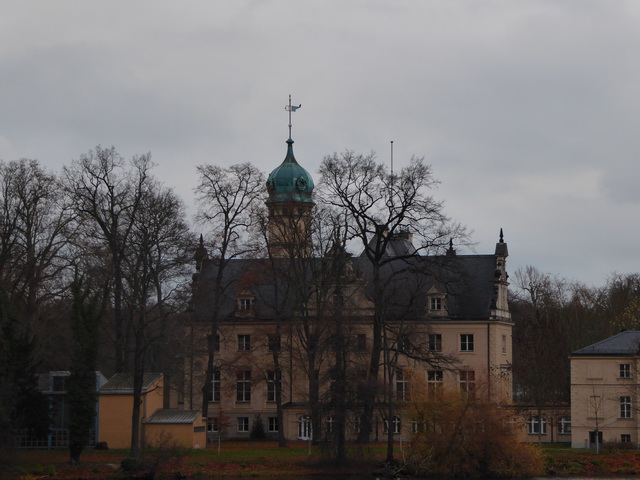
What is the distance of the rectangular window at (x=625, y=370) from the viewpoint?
67.1 m

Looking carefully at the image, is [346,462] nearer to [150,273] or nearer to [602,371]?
[150,273]

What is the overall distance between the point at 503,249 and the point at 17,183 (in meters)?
30.4

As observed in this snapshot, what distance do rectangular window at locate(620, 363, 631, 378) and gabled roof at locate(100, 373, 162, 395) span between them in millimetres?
25303

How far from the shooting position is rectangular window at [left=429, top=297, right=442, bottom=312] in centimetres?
7456

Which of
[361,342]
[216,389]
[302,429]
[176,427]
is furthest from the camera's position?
[216,389]

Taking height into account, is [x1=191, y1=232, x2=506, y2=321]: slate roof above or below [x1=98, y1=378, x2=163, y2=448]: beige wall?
above

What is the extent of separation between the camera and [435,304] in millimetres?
74750

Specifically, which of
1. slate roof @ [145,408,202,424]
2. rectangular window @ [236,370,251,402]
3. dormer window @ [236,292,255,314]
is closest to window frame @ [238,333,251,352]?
dormer window @ [236,292,255,314]

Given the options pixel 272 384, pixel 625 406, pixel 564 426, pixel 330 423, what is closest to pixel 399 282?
pixel 272 384

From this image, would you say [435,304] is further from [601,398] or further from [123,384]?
[123,384]

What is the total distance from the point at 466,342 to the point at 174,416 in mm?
20160

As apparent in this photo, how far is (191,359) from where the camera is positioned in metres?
61.6

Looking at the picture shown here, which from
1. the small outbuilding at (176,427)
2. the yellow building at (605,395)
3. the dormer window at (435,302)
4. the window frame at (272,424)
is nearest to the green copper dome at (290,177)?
the dormer window at (435,302)

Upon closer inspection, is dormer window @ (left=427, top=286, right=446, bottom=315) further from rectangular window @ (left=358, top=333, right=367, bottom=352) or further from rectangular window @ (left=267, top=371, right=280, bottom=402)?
rectangular window @ (left=267, top=371, right=280, bottom=402)
